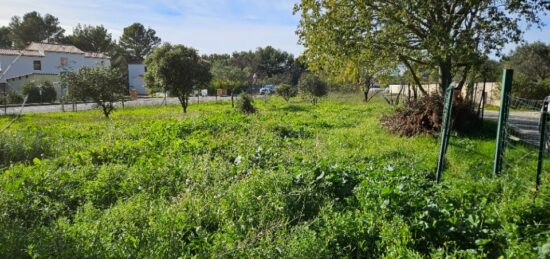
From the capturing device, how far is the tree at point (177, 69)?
2153cm

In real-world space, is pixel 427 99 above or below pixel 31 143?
above

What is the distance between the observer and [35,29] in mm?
69312

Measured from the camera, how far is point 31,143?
8.86 metres

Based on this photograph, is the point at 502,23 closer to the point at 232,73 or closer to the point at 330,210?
the point at 330,210

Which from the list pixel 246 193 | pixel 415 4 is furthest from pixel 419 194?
pixel 415 4

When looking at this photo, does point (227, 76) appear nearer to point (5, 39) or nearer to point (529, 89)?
point (5, 39)

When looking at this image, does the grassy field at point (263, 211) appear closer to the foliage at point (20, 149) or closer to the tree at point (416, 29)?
the foliage at point (20, 149)

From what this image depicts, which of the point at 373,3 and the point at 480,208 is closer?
the point at 480,208

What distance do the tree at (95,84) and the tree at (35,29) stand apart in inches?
2195

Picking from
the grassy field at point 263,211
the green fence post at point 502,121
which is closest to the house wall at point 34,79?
the grassy field at point 263,211

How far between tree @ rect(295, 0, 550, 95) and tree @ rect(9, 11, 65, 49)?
66741 mm

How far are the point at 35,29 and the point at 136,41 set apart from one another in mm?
19445

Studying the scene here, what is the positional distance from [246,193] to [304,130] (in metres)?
7.70

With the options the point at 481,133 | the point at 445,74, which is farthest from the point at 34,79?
the point at 481,133
